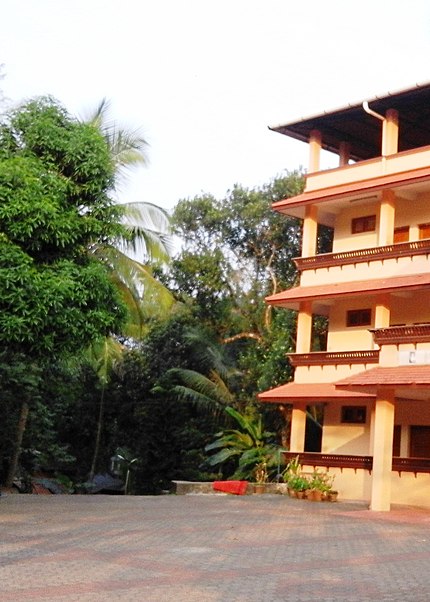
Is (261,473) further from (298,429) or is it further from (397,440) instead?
(397,440)

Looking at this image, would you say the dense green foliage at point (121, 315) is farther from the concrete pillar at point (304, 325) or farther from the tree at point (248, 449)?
the concrete pillar at point (304, 325)

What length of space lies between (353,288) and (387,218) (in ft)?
7.10

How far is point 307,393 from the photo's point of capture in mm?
25734

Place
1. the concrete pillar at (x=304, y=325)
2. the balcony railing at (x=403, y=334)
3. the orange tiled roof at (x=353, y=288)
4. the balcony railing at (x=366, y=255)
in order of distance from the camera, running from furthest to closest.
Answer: the concrete pillar at (x=304, y=325), the balcony railing at (x=366, y=255), the orange tiled roof at (x=353, y=288), the balcony railing at (x=403, y=334)

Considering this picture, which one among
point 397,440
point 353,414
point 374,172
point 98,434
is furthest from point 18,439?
point 374,172

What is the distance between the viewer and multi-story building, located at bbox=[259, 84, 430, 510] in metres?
24.5

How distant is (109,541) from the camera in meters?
13.6

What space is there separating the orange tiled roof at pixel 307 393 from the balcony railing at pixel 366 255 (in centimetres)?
358

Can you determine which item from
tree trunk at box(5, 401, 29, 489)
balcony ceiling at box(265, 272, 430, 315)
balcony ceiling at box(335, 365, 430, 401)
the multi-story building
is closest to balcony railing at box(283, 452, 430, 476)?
the multi-story building

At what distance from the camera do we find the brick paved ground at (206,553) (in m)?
9.67

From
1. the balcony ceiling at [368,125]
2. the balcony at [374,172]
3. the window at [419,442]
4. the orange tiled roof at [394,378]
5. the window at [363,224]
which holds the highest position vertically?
the balcony ceiling at [368,125]

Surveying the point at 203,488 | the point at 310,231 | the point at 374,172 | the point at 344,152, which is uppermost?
the point at 344,152

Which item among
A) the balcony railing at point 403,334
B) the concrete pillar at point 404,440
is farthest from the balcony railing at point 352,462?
the balcony railing at point 403,334

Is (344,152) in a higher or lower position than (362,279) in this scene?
higher
